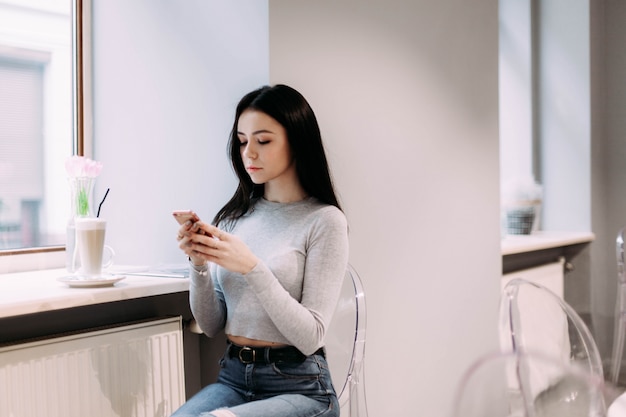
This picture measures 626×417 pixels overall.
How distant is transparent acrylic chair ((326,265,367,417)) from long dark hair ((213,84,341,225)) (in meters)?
0.26

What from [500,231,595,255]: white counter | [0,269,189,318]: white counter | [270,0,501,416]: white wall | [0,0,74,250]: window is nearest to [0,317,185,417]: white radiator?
[0,269,189,318]: white counter

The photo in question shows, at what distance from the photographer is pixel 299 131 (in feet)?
5.21

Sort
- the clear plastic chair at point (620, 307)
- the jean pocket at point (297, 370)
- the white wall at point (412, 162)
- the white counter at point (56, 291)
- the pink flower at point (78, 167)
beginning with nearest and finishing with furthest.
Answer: the white counter at point (56, 291), the jean pocket at point (297, 370), the pink flower at point (78, 167), the white wall at point (412, 162), the clear plastic chair at point (620, 307)

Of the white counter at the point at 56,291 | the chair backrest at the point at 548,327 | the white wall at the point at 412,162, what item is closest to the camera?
the chair backrest at the point at 548,327

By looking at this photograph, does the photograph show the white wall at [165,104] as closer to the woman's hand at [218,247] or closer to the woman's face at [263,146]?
the woman's face at [263,146]

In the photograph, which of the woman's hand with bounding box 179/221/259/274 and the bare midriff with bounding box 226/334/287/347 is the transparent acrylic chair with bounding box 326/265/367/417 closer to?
the bare midriff with bounding box 226/334/287/347

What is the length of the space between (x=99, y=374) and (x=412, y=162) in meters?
1.35

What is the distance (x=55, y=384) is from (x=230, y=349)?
420 millimetres

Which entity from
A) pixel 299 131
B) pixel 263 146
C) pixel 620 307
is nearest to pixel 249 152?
pixel 263 146

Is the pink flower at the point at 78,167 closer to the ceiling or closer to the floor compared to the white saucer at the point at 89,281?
closer to the ceiling

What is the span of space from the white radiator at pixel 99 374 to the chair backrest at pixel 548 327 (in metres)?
0.94

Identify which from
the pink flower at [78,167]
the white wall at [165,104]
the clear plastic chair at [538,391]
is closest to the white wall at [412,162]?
the white wall at [165,104]

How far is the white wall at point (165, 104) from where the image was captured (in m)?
1.82

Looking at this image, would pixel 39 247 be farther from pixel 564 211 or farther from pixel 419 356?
pixel 564 211
